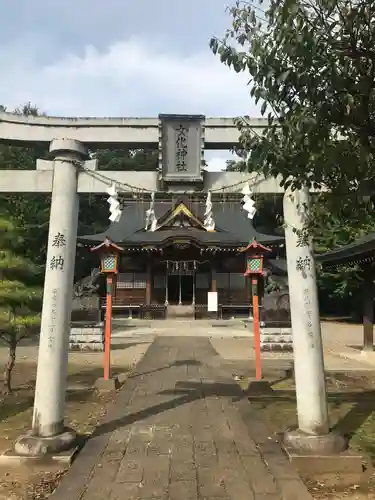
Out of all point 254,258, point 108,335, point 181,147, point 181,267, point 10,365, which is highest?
point 181,267

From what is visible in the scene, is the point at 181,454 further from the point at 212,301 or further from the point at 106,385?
the point at 212,301

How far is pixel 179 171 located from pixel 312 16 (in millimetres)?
3098

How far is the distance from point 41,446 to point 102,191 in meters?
2.86

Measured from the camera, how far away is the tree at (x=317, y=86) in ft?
8.61

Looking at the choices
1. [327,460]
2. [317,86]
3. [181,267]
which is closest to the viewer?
[317,86]

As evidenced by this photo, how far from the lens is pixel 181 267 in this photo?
27125 millimetres

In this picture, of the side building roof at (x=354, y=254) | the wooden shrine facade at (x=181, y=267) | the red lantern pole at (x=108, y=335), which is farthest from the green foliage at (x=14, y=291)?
the wooden shrine facade at (x=181, y=267)

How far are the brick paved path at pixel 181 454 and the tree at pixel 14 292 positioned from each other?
2.12 meters

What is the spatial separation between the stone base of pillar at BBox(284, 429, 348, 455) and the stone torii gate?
0.05 ft

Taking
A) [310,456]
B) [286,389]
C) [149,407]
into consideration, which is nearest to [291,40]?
[310,456]

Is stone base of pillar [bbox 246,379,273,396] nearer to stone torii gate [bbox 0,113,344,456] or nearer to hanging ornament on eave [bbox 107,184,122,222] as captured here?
Result: stone torii gate [bbox 0,113,344,456]

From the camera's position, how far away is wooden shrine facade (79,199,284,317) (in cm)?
2622

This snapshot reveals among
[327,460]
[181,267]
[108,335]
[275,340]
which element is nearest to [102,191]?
[327,460]

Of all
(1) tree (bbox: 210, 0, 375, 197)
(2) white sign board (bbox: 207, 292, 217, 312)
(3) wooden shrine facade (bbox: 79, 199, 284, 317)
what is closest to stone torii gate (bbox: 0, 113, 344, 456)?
(1) tree (bbox: 210, 0, 375, 197)
